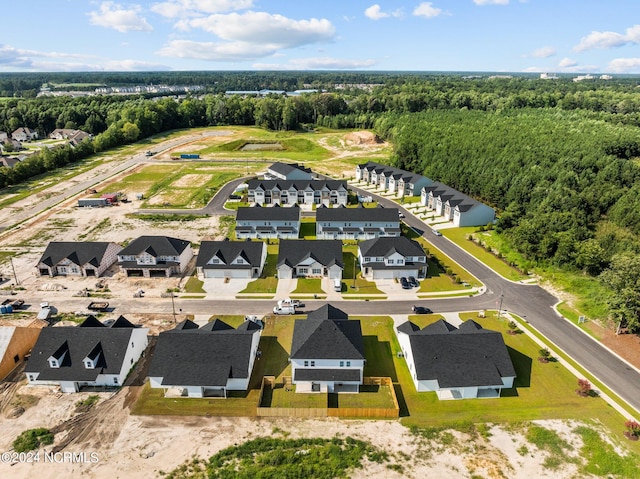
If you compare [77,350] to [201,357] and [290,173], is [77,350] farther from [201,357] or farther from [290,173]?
[290,173]

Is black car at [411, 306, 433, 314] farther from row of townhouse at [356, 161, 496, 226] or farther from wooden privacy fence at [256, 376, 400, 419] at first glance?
row of townhouse at [356, 161, 496, 226]

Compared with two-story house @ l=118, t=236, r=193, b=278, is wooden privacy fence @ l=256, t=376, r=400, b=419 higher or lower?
lower

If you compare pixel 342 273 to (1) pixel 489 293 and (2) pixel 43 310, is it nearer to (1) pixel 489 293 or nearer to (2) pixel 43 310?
(1) pixel 489 293

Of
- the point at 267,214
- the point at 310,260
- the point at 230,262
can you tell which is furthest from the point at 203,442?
the point at 267,214

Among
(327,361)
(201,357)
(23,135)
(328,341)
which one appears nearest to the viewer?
(201,357)

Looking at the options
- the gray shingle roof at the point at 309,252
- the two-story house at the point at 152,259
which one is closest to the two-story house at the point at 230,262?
the gray shingle roof at the point at 309,252

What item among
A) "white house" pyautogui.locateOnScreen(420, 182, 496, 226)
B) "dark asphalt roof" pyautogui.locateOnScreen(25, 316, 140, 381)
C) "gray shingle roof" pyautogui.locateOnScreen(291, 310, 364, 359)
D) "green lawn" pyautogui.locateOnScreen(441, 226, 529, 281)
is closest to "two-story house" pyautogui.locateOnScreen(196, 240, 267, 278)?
"dark asphalt roof" pyautogui.locateOnScreen(25, 316, 140, 381)
